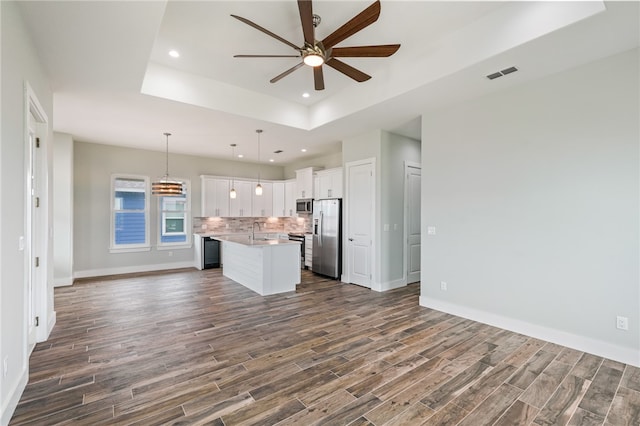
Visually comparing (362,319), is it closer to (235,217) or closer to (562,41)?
(562,41)

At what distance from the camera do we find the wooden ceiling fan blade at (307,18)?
2270 mm

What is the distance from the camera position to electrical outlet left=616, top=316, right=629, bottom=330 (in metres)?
2.86

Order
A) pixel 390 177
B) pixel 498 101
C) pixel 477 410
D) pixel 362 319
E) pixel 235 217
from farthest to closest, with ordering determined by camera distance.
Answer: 1. pixel 235 217
2. pixel 390 177
3. pixel 362 319
4. pixel 498 101
5. pixel 477 410

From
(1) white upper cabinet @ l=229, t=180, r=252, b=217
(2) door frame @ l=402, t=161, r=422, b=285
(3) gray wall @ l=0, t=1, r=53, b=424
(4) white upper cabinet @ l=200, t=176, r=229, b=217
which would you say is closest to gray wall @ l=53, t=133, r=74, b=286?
(4) white upper cabinet @ l=200, t=176, r=229, b=217

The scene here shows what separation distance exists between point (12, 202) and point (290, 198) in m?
6.72

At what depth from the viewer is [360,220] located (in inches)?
228

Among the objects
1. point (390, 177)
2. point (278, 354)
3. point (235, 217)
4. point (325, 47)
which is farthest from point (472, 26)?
point (235, 217)

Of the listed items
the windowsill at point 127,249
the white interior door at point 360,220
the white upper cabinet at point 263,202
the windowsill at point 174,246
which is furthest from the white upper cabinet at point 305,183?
the windowsill at point 127,249

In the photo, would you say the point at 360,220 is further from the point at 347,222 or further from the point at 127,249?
the point at 127,249

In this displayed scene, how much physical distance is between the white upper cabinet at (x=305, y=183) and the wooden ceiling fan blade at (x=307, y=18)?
489 centimetres

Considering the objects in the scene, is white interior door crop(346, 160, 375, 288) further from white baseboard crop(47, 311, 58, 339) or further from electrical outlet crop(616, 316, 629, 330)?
white baseboard crop(47, 311, 58, 339)

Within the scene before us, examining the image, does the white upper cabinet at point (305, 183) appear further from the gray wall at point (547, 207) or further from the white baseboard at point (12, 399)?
the white baseboard at point (12, 399)

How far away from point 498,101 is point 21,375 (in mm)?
5441

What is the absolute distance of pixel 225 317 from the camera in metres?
4.06
